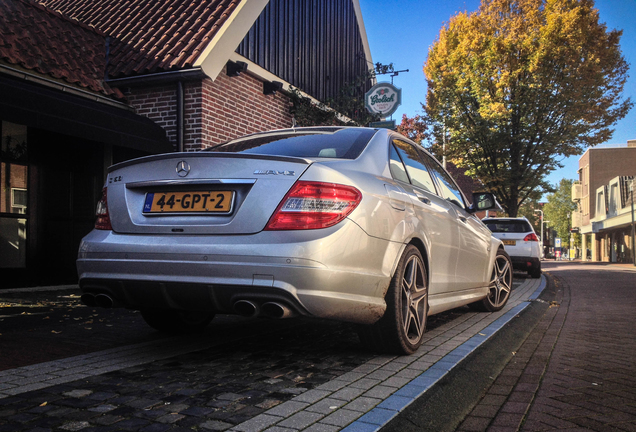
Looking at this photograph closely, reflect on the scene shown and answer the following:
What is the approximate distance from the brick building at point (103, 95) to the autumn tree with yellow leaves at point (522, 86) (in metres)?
11.0

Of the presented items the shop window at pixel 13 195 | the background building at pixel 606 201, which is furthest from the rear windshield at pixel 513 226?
the background building at pixel 606 201

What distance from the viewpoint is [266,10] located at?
42.1ft

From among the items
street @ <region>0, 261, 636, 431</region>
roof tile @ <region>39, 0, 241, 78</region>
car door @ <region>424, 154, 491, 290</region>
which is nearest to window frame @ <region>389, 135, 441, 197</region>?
car door @ <region>424, 154, 491, 290</region>

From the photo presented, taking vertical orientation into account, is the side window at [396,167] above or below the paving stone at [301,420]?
above

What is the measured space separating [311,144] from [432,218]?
120 cm

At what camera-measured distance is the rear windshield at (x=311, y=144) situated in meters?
3.96

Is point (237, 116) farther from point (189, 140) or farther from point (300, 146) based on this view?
point (300, 146)

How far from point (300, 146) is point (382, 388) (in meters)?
1.81

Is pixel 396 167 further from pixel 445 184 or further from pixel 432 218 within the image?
pixel 445 184

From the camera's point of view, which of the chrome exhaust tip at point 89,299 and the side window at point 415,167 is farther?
the side window at point 415,167

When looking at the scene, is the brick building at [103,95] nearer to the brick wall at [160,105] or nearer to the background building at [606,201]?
the brick wall at [160,105]

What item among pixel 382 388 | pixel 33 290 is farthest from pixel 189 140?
pixel 382 388

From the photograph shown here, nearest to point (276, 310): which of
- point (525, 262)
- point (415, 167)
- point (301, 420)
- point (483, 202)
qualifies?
point (301, 420)

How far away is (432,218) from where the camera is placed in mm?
4633
